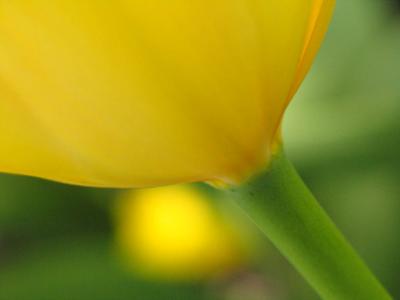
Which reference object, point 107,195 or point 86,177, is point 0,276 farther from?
point 86,177

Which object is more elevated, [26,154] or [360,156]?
[26,154]

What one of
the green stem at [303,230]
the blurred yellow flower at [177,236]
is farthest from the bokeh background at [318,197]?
the green stem at [303,230]

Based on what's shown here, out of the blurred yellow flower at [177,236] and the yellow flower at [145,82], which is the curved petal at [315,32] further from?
the blurred yellow flower at [177,236]

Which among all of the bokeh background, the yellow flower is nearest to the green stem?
the yellow flower

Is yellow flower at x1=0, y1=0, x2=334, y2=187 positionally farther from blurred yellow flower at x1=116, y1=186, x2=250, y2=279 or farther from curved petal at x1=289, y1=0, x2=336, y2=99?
blurred yellow flower at x1=116, y1=186, x2=250, y2=279

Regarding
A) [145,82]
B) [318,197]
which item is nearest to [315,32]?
[145,82]

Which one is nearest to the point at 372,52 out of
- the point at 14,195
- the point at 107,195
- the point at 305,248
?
the point at 107,195

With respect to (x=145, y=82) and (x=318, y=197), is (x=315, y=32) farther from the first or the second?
(x=318, y=197)
